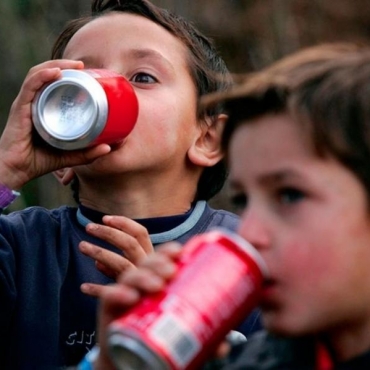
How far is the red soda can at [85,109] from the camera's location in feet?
6.20

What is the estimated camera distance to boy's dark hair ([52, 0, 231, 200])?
230 centimetres

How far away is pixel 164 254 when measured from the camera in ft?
4.21

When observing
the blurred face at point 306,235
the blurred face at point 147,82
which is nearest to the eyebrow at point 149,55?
the blurred face at point 147,82

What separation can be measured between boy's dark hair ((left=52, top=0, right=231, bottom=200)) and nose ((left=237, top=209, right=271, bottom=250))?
96cm

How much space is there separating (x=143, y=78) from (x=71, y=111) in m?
0.25

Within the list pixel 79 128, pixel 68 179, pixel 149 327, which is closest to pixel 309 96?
pixel 149 327

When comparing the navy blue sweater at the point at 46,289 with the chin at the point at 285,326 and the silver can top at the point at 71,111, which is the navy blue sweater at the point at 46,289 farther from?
the chin at the point at 285,326

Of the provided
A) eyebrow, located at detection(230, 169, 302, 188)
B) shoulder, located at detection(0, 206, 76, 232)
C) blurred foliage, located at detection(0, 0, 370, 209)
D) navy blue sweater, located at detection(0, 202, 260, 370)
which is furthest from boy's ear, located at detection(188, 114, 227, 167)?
blurred foliage, located at detection(0, 0, 370, 209)

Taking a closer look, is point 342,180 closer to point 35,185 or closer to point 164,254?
point 164,254

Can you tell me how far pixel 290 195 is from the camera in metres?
1.29

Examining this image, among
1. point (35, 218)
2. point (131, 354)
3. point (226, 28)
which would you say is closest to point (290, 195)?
point (131, 354)

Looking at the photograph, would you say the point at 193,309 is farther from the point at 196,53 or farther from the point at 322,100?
the point at 196,53

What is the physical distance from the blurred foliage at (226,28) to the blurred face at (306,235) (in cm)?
321

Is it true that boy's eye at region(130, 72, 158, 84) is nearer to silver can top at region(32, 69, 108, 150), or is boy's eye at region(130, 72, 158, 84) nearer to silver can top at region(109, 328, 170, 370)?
silver can top at region(32, 69, 108, 150)
